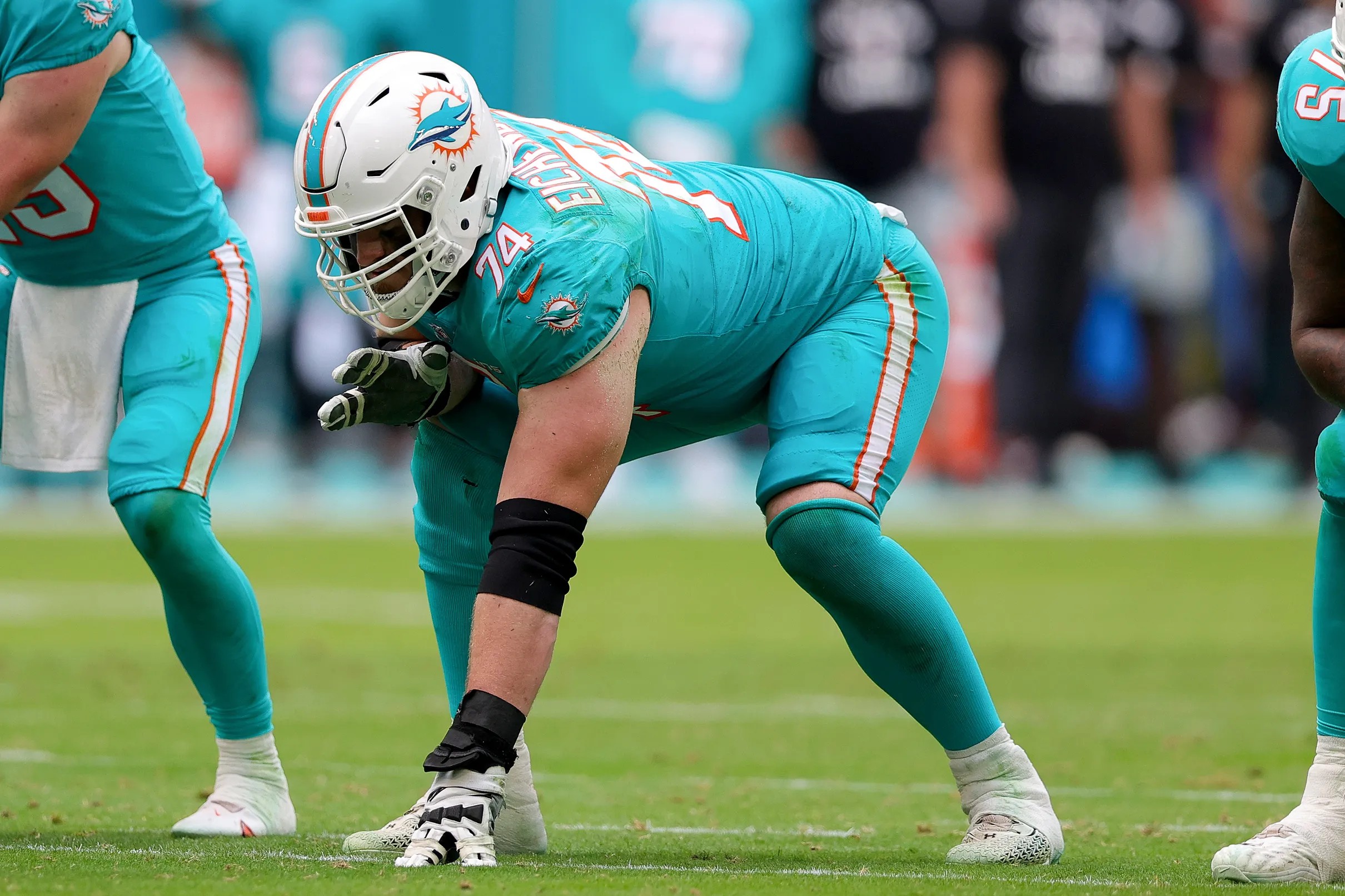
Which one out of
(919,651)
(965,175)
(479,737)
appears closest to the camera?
(479,737)

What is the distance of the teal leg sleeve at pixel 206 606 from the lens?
4527 millimetres

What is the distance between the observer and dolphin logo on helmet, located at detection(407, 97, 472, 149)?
12.7 feet

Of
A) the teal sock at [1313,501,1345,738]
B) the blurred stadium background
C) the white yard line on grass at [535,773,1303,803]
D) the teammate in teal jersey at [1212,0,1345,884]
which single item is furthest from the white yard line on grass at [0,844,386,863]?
the blurred stadium background

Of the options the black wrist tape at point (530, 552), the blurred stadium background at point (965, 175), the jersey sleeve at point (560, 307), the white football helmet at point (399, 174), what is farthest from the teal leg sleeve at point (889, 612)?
the blurred stadium background at point (965, 175)

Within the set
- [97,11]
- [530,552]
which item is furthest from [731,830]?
[97,11]

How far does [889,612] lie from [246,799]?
1667mm

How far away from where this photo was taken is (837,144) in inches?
722

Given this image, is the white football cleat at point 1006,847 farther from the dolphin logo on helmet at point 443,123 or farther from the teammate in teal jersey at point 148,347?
the dolphin logo on helmet at point 443,123

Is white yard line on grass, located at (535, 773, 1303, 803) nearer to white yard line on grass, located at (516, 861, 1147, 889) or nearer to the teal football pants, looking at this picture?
the teal football pants

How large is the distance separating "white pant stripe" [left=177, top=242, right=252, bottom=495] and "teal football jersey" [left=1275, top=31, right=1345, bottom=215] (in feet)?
8.33

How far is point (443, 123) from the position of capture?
3895 mm

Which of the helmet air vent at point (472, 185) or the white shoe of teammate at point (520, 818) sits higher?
the helmet air vent at point (472, 185)

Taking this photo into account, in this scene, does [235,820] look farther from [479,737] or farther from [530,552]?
[530,552]

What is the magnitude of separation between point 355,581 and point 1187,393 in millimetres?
10003
